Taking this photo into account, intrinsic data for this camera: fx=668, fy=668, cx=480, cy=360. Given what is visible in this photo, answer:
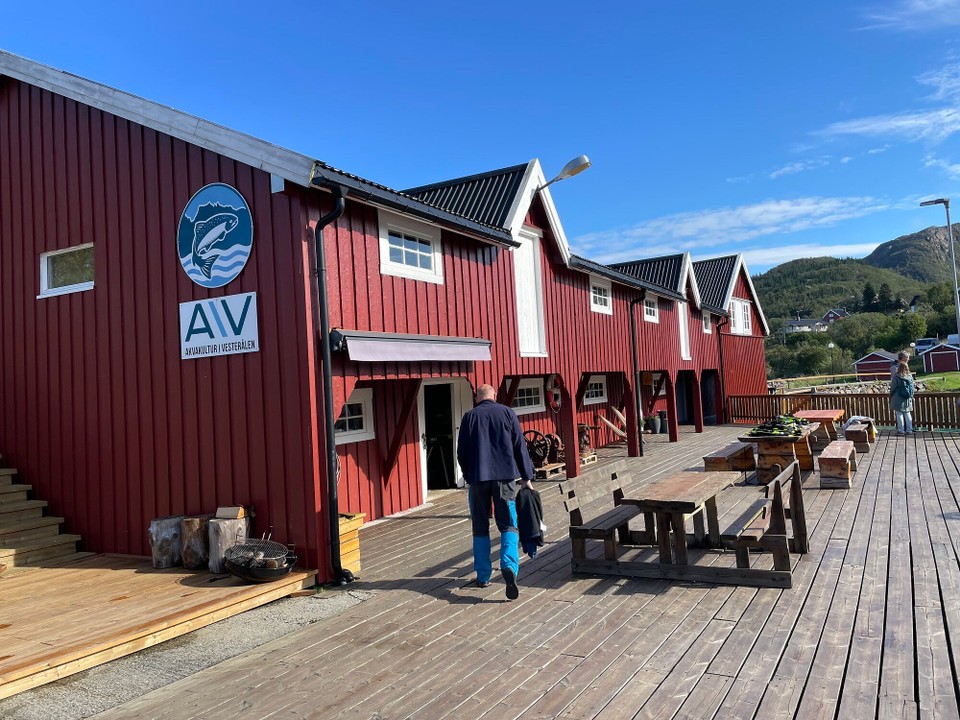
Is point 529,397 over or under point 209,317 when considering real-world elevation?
under

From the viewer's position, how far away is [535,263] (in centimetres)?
1161

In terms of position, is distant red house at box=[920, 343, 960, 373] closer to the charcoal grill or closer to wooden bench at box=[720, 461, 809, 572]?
wooden bench at box=[720, 461, 809, 572]

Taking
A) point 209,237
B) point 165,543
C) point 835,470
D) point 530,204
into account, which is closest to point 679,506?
point 165,543

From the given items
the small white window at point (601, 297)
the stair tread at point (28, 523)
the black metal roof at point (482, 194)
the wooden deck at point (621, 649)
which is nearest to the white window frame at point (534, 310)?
the black metal roof at point (482, 194)

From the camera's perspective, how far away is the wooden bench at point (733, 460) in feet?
32.2

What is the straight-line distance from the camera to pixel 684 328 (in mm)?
19984

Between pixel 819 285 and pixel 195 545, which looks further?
pixel 819 285

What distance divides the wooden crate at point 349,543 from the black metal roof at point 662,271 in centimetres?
1455

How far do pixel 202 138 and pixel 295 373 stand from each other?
2702 millimetres

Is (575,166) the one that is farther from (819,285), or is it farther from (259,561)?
(819,285)

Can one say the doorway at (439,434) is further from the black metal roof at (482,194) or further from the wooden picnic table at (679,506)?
the wooden picnic table at (679,506)

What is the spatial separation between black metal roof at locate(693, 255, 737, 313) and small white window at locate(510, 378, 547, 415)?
1220cm

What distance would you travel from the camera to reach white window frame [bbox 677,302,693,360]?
19625mm

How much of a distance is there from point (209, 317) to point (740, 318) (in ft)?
78.0
